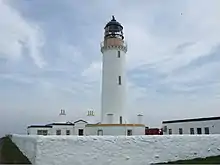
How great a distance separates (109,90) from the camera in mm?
24375

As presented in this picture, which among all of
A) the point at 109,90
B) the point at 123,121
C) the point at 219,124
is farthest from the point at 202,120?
the point at 109,90

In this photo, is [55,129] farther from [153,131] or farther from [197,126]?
[197,126]

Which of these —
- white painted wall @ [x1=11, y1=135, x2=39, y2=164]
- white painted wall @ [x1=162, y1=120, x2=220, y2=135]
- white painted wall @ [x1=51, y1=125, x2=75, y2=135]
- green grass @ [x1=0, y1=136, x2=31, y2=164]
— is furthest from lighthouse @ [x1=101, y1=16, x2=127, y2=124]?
white painted wall @ [x1=11, y1=135, x2=39, y2=164]

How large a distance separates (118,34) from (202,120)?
10.7 metres

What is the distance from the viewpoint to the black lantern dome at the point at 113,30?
1030 inches

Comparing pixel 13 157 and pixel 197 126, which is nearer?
pixel 13 157

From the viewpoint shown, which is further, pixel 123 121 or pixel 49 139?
pixel 123 121

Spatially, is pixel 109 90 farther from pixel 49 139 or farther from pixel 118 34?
pixel 49 139

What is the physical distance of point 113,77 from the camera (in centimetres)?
2458

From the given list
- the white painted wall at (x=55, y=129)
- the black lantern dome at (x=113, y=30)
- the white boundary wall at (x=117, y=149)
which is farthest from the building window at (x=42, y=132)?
the white boundary wall at (x=117, y=149)

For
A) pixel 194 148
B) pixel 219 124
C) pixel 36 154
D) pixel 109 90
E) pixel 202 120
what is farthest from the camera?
pixel 109 90

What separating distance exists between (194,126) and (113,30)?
11.2 m

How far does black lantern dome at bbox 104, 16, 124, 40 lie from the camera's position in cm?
2616

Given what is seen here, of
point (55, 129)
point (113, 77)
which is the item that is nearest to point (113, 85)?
point (113, 77)
